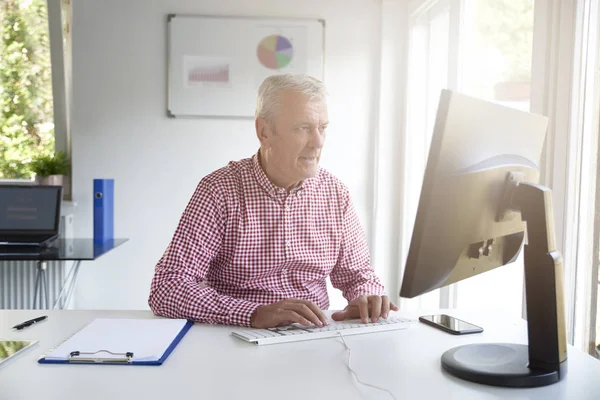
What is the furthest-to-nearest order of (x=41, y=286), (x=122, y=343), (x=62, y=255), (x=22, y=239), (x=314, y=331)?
(x=41, y=286), (x=22, y=239), (x=62, y=255), (x=314, y=331), (x=122, y=343)

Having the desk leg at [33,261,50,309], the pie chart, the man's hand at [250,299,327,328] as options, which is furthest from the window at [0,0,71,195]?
the man's hand at [250,299,327,328]

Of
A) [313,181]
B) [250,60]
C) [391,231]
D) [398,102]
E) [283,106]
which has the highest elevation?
[250,60]

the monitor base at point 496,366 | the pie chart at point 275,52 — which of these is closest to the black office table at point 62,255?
the pie chart at point 275,52

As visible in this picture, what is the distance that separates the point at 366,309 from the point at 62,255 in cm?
179

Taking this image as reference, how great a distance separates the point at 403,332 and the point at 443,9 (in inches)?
91.3

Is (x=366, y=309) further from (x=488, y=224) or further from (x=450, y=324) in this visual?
(x=488, y=224)

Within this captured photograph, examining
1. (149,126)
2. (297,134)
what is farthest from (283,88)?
(149,126)

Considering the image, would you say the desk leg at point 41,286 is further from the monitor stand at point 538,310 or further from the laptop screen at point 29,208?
the monitor stand at point 538,310

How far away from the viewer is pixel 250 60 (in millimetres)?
3723

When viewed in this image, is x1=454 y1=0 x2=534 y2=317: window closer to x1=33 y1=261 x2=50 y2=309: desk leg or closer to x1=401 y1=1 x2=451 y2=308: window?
x1=401 y1=1 x2=451 y2=308: window

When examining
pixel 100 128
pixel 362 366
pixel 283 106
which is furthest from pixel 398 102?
pixel 362 366

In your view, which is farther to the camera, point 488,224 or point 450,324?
point 450,324

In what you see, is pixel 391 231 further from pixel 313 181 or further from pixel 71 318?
pixel 71 318

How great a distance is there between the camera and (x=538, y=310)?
106 centimetres
